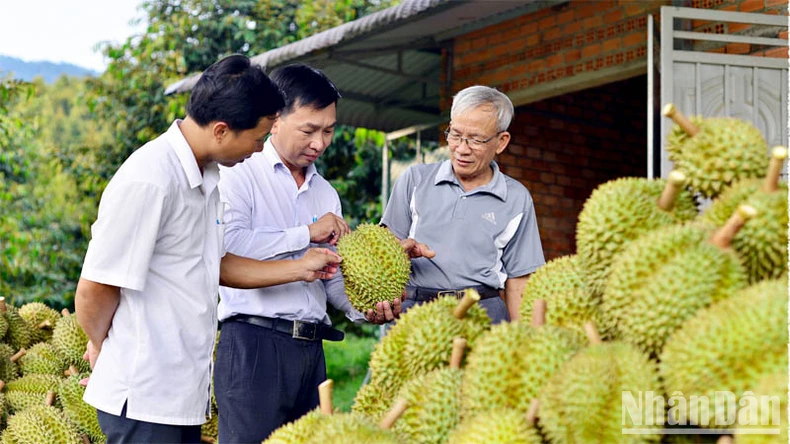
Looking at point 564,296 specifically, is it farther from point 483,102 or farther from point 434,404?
point 483,102

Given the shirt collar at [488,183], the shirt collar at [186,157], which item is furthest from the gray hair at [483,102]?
the shirt collar at [186,157]

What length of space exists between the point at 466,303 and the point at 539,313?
0.18 meters

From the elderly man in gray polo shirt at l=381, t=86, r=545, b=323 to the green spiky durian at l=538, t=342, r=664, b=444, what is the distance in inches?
72.3

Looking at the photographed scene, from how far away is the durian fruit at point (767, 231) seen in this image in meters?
1.50

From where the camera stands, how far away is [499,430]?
4.89 ft

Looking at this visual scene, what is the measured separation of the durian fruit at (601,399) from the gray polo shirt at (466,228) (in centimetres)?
190

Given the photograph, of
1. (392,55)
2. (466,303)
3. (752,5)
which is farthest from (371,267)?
(392,55)

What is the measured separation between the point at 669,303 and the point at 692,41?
4.35 metres

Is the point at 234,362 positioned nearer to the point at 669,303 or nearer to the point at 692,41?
the point at 669,303

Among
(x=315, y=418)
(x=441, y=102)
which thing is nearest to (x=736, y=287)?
(x=315, y=418)

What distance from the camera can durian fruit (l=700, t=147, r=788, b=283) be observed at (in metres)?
1.50

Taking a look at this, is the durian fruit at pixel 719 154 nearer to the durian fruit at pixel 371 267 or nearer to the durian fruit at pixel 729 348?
the durian fruit at pixel 729 348

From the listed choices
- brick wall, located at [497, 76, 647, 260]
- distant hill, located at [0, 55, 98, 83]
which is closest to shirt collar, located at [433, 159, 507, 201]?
brick wall, located at [497, 76, 647, 260]

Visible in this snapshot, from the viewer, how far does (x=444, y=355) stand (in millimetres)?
1854
